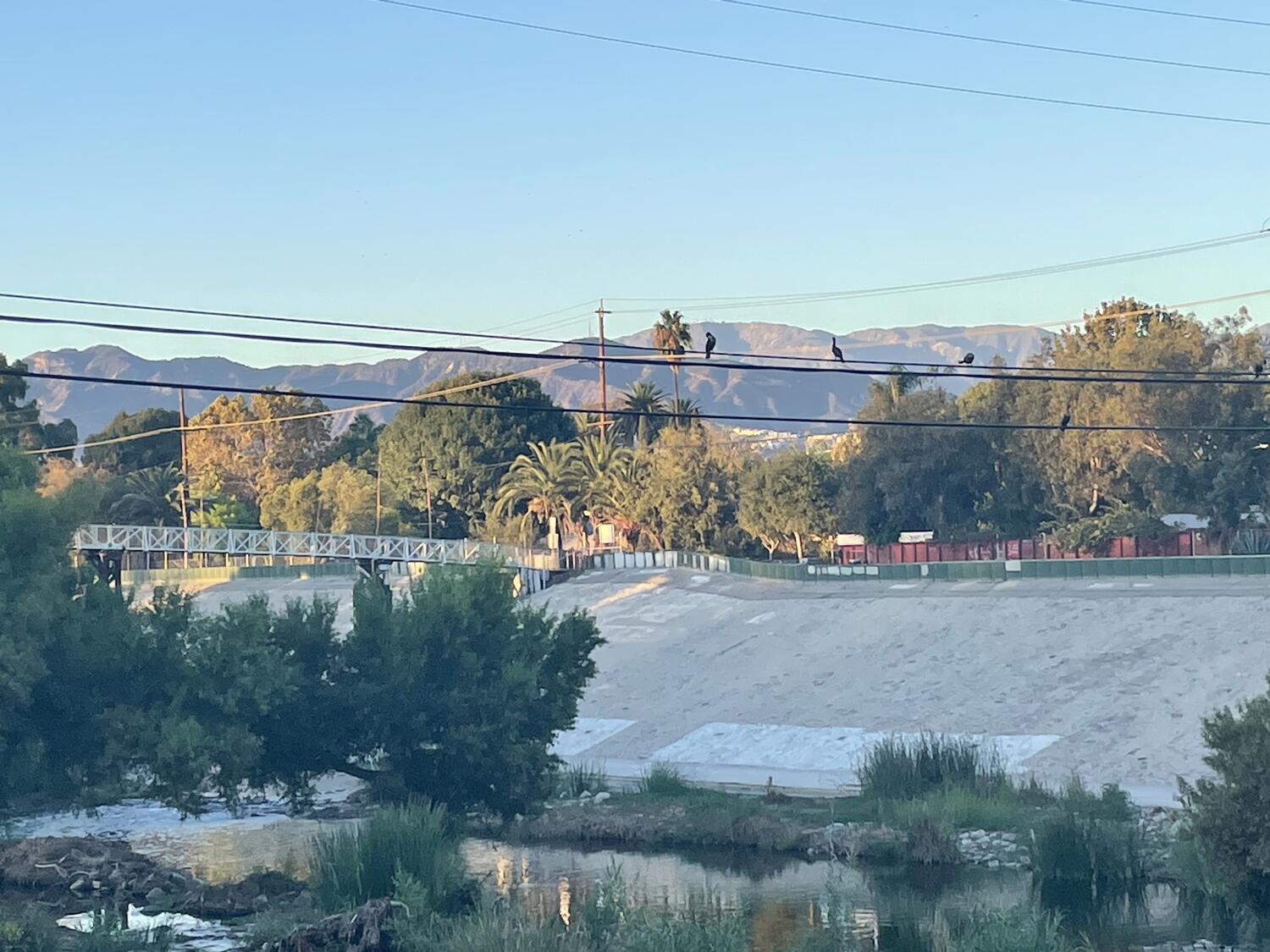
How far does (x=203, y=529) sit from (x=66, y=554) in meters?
55.6

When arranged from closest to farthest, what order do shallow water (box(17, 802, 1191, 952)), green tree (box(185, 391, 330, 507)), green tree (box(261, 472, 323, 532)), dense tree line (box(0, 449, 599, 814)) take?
shallow water (box(17, 802, 1191, 952))
dense tree line (box(0, 449, 599, 814))
green tree (box(261, 472, 323, 532))
green tree (box(185, 391, 330, 507))

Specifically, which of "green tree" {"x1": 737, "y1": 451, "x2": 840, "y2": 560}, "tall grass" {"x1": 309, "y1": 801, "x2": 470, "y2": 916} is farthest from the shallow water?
"green tree" {"x1": 737, "y1": 451, "x2": 840, "y2": 560}

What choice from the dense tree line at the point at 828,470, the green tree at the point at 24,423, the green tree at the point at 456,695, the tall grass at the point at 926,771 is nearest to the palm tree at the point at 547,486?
the dense tree line at the point at 828,470

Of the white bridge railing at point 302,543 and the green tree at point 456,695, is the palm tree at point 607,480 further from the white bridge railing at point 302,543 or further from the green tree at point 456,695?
the green tree at point 456,695

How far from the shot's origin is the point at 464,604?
35.4 meters

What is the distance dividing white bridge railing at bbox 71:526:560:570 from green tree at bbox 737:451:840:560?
11.4m

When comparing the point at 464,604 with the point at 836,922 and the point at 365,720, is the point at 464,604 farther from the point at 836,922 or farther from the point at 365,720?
Answer: the point at 836,922

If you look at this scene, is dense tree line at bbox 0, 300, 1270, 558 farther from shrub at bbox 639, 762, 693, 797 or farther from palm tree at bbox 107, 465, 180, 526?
shrub at bbox 639, 762, 693, 797

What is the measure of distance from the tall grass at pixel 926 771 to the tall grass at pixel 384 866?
1375cm

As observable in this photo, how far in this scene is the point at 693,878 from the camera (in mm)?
33531

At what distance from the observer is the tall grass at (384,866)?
88.7 feet

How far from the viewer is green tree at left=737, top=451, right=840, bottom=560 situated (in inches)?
3487

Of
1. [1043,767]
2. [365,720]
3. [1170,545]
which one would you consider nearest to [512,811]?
[365,720]

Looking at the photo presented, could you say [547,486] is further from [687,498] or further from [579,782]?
[579,782]
